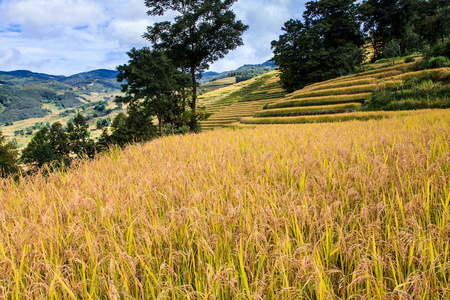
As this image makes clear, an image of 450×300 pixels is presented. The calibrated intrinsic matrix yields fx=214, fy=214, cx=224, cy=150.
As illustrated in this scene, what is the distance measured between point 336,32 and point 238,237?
80316 millimetres

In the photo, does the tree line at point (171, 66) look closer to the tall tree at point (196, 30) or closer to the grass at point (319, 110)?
the tall tree at point (196, 30)

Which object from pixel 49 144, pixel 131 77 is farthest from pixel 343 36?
pixel 49 144

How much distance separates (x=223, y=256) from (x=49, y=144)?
59.3 m

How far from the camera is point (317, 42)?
202 feet

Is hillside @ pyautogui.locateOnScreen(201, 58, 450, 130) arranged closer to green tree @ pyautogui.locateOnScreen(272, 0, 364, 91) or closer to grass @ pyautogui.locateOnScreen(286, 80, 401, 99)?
grass @ pyautogui.locateOnScreen(286, 80, 401, 99)

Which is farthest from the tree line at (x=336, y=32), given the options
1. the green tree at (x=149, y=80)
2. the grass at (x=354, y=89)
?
the green tree at (x=149, y=80)

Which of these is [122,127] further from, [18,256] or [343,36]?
[343,36]

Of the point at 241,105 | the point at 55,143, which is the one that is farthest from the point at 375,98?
the point at 241,105

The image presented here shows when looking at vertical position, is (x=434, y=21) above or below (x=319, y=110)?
above

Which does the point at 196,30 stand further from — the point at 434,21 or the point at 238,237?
the point at 434,21

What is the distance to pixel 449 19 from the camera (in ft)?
144

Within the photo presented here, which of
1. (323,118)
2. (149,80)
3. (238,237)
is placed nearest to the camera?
(238,237)

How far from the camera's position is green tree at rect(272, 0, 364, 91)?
58.2 m

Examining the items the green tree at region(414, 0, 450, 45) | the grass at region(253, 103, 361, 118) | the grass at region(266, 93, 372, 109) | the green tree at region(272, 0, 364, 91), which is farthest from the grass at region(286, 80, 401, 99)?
the green tree at region(414, 0, 450, 45)
